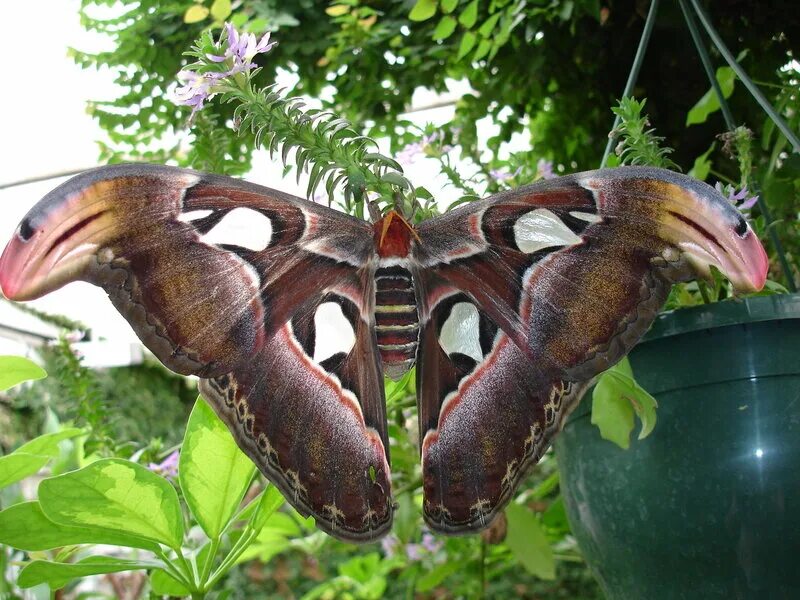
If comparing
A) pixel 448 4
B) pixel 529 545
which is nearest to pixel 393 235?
pixel 529 545

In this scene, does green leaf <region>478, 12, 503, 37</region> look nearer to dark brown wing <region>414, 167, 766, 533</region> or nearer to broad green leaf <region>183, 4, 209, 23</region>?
broad green leaf <region>183, 4, 209, 23</region>

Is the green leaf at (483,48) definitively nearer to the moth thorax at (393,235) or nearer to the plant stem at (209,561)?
the moth thorax at (393,235)

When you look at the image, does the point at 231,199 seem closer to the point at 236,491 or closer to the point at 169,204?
the point at 169,204

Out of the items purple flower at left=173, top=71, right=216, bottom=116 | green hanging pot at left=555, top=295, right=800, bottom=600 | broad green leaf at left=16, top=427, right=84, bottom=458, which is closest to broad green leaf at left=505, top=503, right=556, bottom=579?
green hanging pot at left=555, top=295, right=800, bottom=600

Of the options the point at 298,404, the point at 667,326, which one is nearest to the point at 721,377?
the point at 667,326

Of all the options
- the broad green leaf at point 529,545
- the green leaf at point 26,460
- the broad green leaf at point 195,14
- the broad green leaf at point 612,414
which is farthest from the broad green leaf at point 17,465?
the broad green leaf at point 195,14

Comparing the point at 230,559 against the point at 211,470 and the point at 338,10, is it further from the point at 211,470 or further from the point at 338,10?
the point at 338,10
